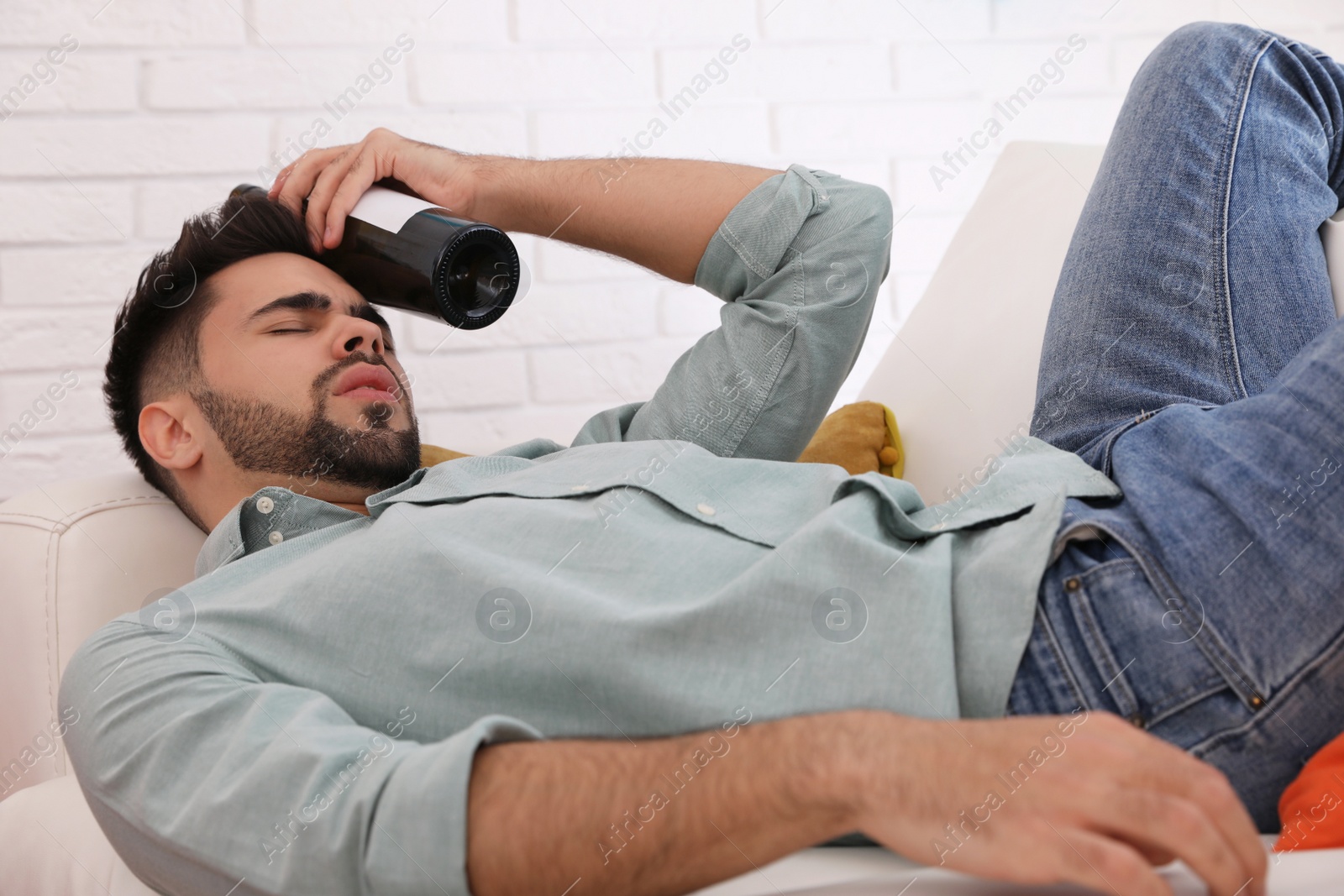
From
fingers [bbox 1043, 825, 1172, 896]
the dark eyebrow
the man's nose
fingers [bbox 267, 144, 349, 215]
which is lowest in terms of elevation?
fingers [bbox 1043, 825, 1172, 896]

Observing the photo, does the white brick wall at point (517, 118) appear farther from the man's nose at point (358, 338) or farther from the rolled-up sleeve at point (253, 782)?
the rolled-up sleeve at point (253, 782)

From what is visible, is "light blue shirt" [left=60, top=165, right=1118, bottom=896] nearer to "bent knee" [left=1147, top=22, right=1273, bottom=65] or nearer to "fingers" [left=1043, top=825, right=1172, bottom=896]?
"fingers" [left=1043, top=825, right=1172, bottom=896]

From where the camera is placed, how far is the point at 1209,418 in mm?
806

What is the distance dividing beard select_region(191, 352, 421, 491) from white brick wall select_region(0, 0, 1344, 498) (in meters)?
0.66

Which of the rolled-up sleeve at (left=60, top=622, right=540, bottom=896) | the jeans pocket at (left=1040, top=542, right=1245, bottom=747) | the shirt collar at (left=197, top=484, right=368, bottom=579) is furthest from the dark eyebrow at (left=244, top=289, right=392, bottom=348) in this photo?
the jeans pocket at (left=1040, top=542, right=1245, bottom=747)

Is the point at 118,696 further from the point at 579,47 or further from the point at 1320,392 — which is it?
the point at 579,47

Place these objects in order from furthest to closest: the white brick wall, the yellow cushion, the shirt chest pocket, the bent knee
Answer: the white brick wall
the yellow cushion
the bent knee
the shirt chest pocket

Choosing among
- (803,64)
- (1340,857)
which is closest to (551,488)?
(1340,857)

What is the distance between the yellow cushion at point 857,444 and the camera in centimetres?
126

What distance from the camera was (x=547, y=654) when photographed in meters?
0.77

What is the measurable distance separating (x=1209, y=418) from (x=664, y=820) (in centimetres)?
53

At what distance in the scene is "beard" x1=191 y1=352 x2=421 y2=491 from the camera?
3.61ft

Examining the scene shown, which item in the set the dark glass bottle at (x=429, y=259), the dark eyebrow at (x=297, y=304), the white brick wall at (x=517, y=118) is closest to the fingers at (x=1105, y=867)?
the dark glass bottle at (x=429, y=259)

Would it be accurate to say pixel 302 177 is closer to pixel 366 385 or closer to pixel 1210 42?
pixel 366 385
